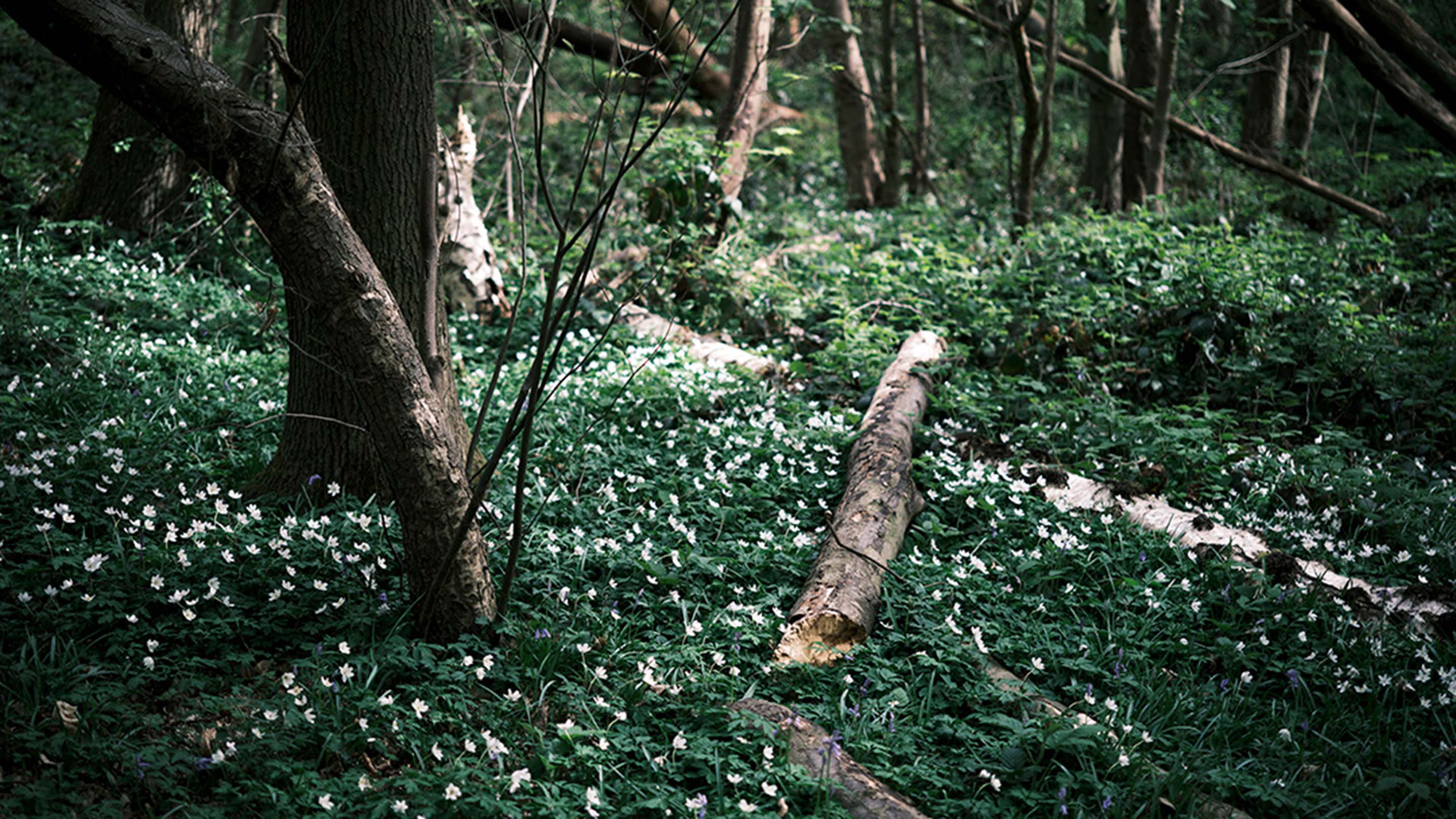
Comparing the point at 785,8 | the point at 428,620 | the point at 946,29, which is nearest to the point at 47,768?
the point at 428,620

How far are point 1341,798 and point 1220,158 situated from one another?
34.6 feet

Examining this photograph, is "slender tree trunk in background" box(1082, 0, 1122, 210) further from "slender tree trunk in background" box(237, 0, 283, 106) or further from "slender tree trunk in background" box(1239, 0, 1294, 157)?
"slender tree trunk in background" box(237, 0, 283, 106)

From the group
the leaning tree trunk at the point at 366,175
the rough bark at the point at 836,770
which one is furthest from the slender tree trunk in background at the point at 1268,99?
the rough bark at the point at 836,770

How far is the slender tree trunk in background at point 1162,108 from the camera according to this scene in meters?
7.40

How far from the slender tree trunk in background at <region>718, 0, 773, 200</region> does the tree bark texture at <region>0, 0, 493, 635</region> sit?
516 centimetres

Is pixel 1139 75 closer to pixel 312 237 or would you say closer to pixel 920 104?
pixel 920 104

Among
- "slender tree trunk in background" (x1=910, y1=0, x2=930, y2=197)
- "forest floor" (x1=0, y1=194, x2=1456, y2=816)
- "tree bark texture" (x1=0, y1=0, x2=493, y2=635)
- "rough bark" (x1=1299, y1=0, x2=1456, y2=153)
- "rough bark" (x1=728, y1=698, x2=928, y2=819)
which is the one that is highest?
"slender tree trunk in background" (x1=910, y1=0, x2=930, y2=197)

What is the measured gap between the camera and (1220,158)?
37.1ft

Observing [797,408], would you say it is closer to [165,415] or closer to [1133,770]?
[1133,770]

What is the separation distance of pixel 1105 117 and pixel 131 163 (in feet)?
31.3

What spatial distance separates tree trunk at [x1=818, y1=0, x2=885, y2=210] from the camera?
34.0 feet

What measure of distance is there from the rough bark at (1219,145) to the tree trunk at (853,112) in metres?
1.43

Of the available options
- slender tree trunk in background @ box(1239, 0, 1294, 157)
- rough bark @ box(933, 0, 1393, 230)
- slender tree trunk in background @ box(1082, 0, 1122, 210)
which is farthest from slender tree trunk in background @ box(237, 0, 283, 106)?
slender tree trunk in background @ box(1239, 0, 1294, 157)

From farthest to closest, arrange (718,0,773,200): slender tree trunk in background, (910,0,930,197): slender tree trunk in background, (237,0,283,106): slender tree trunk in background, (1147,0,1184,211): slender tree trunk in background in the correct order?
(910,0,930,197): slender tree trunk in background < (718,0,773,200): slender tree trunk in background < (1147,0,1184,211): slender tree trunk in background < (237,0,283,106): slender tree trunk in background
